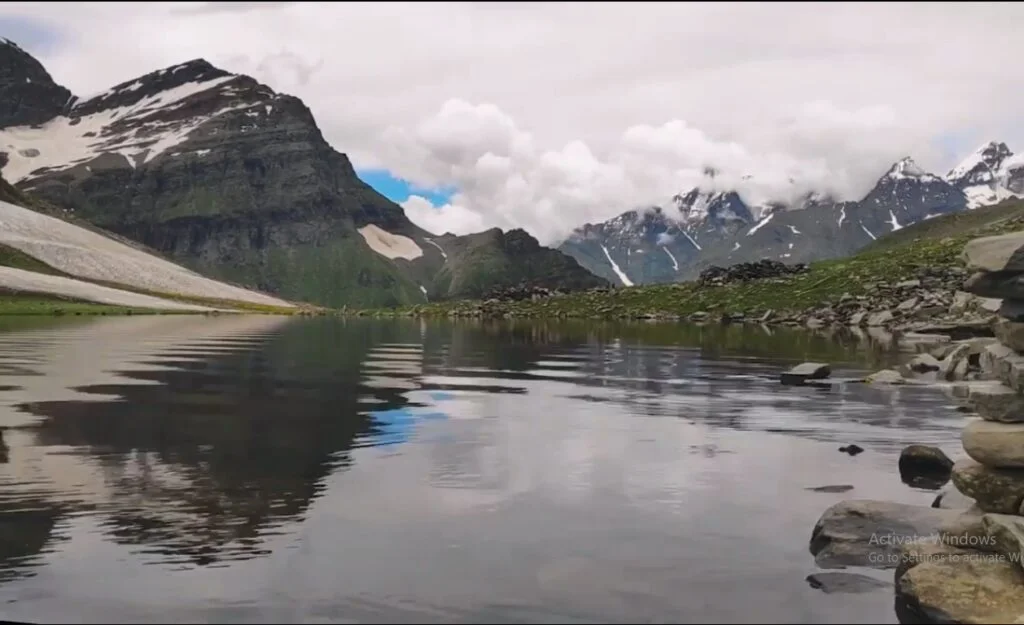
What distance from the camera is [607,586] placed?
19.2 metres

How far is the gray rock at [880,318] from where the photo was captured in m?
142

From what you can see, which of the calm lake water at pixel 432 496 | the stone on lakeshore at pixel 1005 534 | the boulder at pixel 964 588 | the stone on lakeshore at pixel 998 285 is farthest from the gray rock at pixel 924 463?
the boulder at pixel 964 588

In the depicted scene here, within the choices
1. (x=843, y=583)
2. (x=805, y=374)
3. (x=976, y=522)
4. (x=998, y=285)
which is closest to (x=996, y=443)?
(x=976, y=522)

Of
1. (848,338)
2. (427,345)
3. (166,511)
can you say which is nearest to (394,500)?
(166,511)

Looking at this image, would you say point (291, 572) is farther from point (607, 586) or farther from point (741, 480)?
point (741, 480)

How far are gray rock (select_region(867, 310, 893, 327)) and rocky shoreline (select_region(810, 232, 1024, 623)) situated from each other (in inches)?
4937

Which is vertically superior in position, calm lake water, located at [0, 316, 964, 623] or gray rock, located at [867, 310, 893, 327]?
gray rock, located at [867, 310, 893, 327]

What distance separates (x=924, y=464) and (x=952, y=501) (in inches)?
274

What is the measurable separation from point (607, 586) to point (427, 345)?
299 ft

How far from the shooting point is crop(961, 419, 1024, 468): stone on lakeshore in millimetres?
20812

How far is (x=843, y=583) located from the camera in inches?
764

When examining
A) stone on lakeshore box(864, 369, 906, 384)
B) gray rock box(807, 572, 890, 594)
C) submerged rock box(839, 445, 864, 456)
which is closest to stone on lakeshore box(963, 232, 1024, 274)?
gray rock box(807, 572, 890, 594)

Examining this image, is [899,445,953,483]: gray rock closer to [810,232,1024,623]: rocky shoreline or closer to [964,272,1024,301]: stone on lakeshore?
[810,232,1024,623]: rocky shoreline

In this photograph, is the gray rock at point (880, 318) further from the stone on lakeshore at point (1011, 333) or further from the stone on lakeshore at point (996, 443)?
the stone on lakeshore at point (996, 443)
